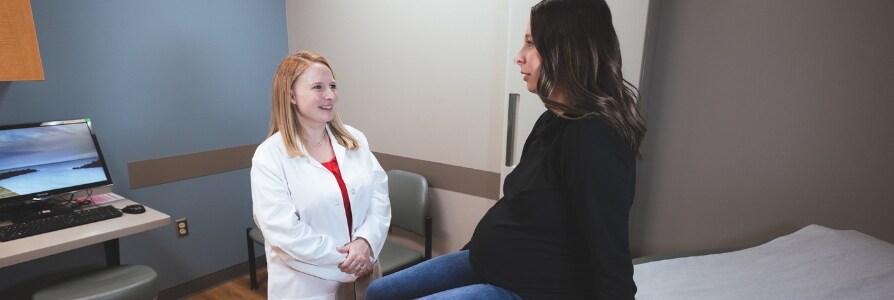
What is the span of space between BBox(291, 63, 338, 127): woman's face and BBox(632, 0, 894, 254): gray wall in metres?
1.36

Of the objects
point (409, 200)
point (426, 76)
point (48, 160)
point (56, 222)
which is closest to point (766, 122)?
point (426, 76)

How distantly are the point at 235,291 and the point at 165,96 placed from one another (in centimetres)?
124

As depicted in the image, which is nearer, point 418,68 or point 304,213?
point 304,213

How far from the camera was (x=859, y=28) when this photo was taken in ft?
5.47

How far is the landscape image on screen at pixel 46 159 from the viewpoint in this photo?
1987mm

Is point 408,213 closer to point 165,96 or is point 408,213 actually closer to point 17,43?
point 165,96

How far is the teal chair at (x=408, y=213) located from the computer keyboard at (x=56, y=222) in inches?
49.4

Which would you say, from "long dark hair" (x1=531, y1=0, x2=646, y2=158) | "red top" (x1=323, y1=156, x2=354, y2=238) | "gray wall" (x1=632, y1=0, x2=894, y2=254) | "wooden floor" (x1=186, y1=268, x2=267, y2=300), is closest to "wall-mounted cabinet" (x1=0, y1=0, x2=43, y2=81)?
"red top" (x1=323, y1=156, x2=354, y2=238)

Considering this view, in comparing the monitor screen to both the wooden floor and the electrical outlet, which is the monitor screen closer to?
the electrical outlet

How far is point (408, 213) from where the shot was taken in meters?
2.70

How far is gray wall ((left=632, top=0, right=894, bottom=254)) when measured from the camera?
1693 millimetres

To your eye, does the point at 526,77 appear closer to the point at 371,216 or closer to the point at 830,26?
the point at 371,216

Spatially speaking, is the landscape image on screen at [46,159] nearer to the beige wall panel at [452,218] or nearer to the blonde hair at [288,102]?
the blonde hair at [288,102]

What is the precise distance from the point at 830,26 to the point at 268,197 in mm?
2051
